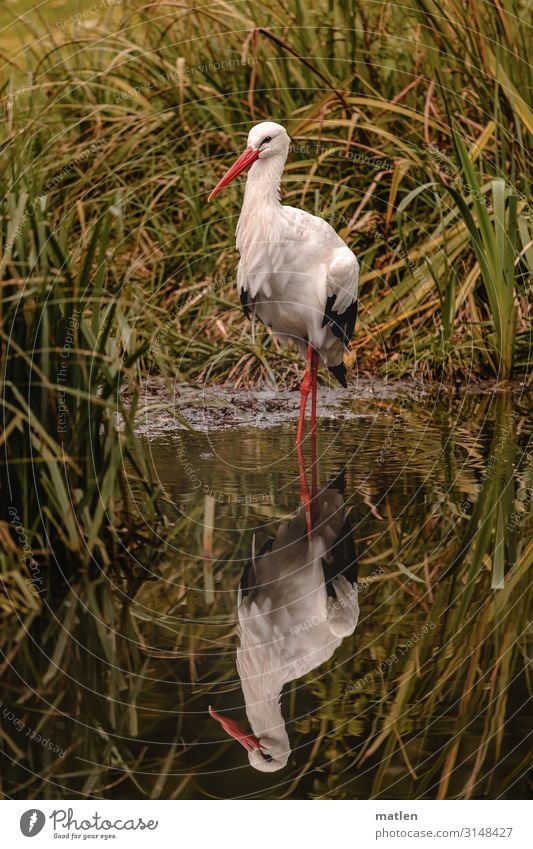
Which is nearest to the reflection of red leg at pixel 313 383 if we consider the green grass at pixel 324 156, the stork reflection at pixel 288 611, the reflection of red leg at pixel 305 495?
the reflection of red leg at pixel 305 495

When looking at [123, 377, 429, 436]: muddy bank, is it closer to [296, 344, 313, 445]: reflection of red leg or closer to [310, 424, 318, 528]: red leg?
[296, 344, 313, 445]: reflection of red leg

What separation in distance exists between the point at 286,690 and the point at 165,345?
14.5 feet

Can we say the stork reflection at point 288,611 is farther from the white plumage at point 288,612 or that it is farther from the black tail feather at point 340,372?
the black tail feather at point 340,372

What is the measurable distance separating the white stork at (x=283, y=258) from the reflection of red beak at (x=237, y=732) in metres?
3.25

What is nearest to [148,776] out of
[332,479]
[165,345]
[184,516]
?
[184,516]

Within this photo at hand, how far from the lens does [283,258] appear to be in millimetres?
6805

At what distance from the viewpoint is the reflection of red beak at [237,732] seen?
338 cm

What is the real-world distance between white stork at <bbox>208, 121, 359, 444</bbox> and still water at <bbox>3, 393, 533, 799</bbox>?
3.55ft

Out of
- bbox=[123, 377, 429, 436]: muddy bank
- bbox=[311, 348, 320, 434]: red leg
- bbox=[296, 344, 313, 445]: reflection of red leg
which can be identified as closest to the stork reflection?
bbox=[311, 348, 320, 434]: red leg

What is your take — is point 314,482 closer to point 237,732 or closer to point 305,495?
point 305,495

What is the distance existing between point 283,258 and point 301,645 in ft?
10.3

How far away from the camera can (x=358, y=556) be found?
494 centimetres

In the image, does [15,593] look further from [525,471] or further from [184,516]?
[525,471]

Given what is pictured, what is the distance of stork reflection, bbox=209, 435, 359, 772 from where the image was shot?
3502 millimetres
